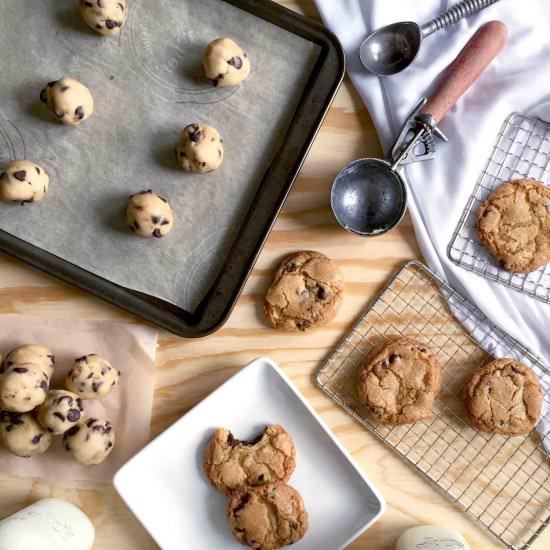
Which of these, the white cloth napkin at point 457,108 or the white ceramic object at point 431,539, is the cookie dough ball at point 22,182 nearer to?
the white cloth napkin at point 457,108

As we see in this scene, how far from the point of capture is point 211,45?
1.27m

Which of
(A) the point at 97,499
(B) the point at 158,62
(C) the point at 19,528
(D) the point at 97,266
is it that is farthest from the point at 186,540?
(B) the point at 158,62

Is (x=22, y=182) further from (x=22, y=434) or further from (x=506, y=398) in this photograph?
(x=506, y=398)

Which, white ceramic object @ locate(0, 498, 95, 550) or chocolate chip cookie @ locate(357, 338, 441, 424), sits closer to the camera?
white ceramic object @ locate(0, 498, 95, 550)

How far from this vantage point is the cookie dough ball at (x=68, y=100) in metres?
1.25

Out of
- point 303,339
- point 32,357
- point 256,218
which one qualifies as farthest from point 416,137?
point 32,357

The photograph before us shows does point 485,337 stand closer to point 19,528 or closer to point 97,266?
point 97,266

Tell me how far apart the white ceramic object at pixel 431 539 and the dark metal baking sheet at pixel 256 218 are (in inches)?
19.7

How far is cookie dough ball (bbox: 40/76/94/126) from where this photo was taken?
49.3 inches

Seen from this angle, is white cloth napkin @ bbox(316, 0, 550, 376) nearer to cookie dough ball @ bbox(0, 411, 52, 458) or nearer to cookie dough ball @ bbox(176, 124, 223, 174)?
cookie dough ball @ bbox(176, 124, 223, 174)

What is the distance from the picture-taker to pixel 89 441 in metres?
1.28

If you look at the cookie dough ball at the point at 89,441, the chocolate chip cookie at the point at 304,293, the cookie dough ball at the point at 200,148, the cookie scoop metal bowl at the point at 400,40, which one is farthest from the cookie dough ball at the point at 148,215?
the cookie scoop metal bowl at the point at 400,40

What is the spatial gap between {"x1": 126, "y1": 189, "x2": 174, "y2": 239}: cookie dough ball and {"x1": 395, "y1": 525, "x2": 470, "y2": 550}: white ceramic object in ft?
2.24

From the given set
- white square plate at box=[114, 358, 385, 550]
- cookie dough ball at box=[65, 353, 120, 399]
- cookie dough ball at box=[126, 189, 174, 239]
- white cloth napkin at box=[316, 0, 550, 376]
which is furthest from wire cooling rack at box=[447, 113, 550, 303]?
cookie dough ball at box=[65, 353, 120, 399]
